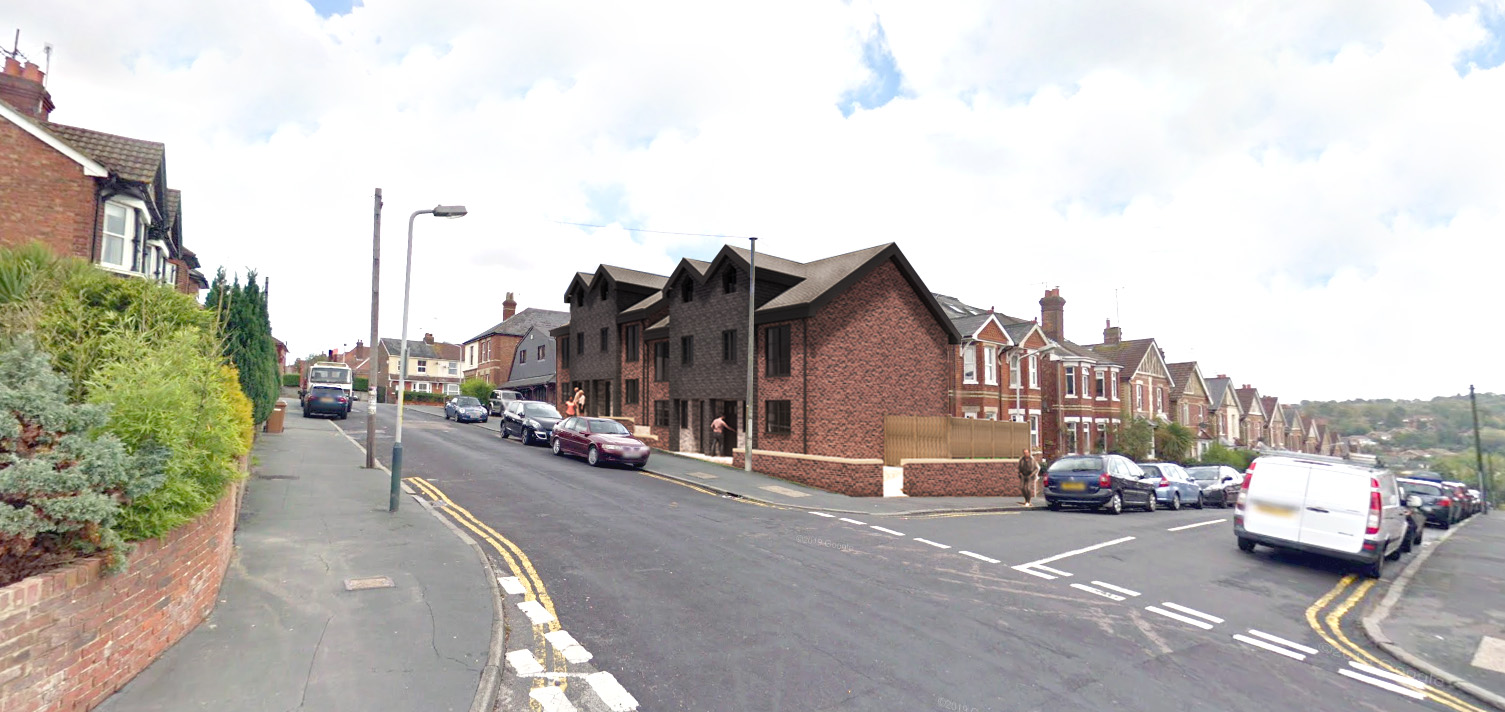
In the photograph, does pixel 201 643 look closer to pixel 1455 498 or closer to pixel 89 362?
pixel 89 362

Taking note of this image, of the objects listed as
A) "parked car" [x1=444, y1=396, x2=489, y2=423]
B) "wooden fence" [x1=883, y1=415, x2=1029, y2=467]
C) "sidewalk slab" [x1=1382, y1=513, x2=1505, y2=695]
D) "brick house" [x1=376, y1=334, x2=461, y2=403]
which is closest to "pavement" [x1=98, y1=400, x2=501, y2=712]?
"sidewalk slab" [x1=1382, y1=513, x2=1505, y2=695]

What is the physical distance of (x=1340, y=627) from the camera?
27.2 feet

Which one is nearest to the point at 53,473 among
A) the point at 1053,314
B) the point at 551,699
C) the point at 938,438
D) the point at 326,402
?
→ the point at 551,699

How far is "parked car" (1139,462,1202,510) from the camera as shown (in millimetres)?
21375

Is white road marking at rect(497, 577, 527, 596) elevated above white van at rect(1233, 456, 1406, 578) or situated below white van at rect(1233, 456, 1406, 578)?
below

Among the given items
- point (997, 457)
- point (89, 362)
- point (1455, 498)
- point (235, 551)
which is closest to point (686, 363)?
point (997, 457)

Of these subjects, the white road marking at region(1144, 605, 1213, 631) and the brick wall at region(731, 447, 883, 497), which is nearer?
the white road marking at region(1144, 605, 1213, 631)

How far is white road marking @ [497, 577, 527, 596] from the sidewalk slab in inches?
381

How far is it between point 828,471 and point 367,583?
13484 millimetres

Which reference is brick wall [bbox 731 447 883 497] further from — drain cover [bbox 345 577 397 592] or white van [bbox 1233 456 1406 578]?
drain cover [bbox 345 577 397 592]

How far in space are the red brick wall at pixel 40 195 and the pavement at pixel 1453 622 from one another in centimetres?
2609

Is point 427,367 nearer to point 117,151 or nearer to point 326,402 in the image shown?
point 326,402

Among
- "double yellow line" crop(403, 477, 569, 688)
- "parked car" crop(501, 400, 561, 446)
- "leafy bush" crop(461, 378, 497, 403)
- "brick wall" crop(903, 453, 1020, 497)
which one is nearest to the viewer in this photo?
"double yellow line" crop(403, 477, 569, 688)

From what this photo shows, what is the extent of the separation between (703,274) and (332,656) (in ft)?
73.3
